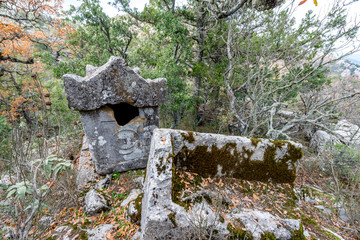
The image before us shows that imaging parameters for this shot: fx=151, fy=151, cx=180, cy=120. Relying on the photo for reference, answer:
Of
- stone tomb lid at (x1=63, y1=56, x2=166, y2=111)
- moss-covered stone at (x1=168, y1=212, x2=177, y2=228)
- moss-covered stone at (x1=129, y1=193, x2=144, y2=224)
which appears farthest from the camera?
stone tomb lid at (x1=63, y1=56, x2=166, y2=111)

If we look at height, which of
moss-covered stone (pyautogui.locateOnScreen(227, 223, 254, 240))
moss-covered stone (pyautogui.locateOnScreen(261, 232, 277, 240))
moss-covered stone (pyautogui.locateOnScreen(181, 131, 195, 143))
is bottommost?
moss-covered stone (pyautogui.locateOnScreen(261, 232, 277, 240))

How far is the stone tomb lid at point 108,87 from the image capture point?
2.92 m

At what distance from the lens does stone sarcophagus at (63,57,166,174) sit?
3.01 m

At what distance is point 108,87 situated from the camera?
3.12 meters

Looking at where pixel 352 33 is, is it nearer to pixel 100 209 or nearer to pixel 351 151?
pixel 351 151

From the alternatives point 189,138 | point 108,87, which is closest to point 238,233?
point 189,138

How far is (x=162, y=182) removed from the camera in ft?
6.77

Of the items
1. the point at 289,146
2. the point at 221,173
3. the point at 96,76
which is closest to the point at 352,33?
the point at 289,146

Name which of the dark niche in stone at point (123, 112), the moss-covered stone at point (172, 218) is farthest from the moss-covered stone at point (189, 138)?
the dark niche in stone at point (123, 112)

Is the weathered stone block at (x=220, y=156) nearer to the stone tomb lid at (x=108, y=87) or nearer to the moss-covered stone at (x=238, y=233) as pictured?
the moss-covered stone at (x=238, y=233)

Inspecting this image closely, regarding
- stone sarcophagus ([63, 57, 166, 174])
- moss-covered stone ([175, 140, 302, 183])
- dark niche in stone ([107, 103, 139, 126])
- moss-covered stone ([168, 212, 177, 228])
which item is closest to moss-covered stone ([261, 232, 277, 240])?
Result: moss-covered stone ([175, 140, 302, 183])

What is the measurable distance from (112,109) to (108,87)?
2.13ft

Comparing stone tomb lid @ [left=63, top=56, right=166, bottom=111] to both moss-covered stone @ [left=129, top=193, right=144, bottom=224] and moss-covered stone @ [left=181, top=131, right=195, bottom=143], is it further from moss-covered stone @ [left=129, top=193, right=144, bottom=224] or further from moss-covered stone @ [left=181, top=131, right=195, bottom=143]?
moss-covered stone @ [left=129, top=193, right=144, bottom=224]

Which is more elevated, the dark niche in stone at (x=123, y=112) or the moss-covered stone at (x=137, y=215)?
the dark niche in stone at (x=123, y=112)
